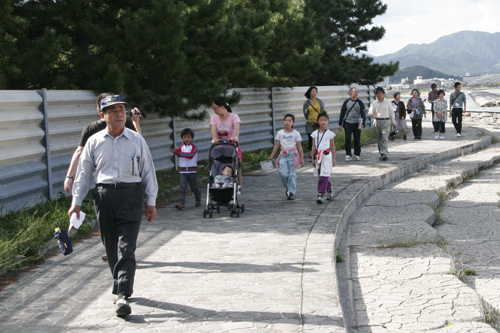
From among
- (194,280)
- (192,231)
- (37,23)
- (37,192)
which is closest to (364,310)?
(194,280)

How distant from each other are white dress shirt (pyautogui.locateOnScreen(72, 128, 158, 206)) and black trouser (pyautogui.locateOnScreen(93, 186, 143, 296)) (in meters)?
0.11

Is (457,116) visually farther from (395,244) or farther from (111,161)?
(111,161)

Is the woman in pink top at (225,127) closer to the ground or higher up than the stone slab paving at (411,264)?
higher up

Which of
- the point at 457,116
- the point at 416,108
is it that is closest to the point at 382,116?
the point at 416,108

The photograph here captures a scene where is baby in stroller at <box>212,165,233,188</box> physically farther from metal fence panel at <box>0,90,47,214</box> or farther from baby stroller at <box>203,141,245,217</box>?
metal fence panel at <box>0,90,47,214</box>

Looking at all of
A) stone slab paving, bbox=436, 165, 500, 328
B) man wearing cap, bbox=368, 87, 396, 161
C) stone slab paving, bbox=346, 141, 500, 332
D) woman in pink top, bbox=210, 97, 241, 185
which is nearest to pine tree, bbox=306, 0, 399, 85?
man wearing cap, bbox=368, 87, 396, 161

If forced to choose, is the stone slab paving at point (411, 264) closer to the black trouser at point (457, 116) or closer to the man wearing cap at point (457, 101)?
the man wearing cap at point (457, 101)

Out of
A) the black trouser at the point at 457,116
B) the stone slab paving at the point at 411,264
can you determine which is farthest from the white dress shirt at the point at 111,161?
the black trouser at the point at 457,116

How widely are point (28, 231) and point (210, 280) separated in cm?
250

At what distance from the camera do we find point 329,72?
23.5m

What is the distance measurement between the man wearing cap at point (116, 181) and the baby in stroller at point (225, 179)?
3.53 m

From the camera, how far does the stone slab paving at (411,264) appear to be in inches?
182

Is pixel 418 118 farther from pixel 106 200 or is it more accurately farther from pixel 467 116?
pixel 106 200

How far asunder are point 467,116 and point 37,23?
26.6m
